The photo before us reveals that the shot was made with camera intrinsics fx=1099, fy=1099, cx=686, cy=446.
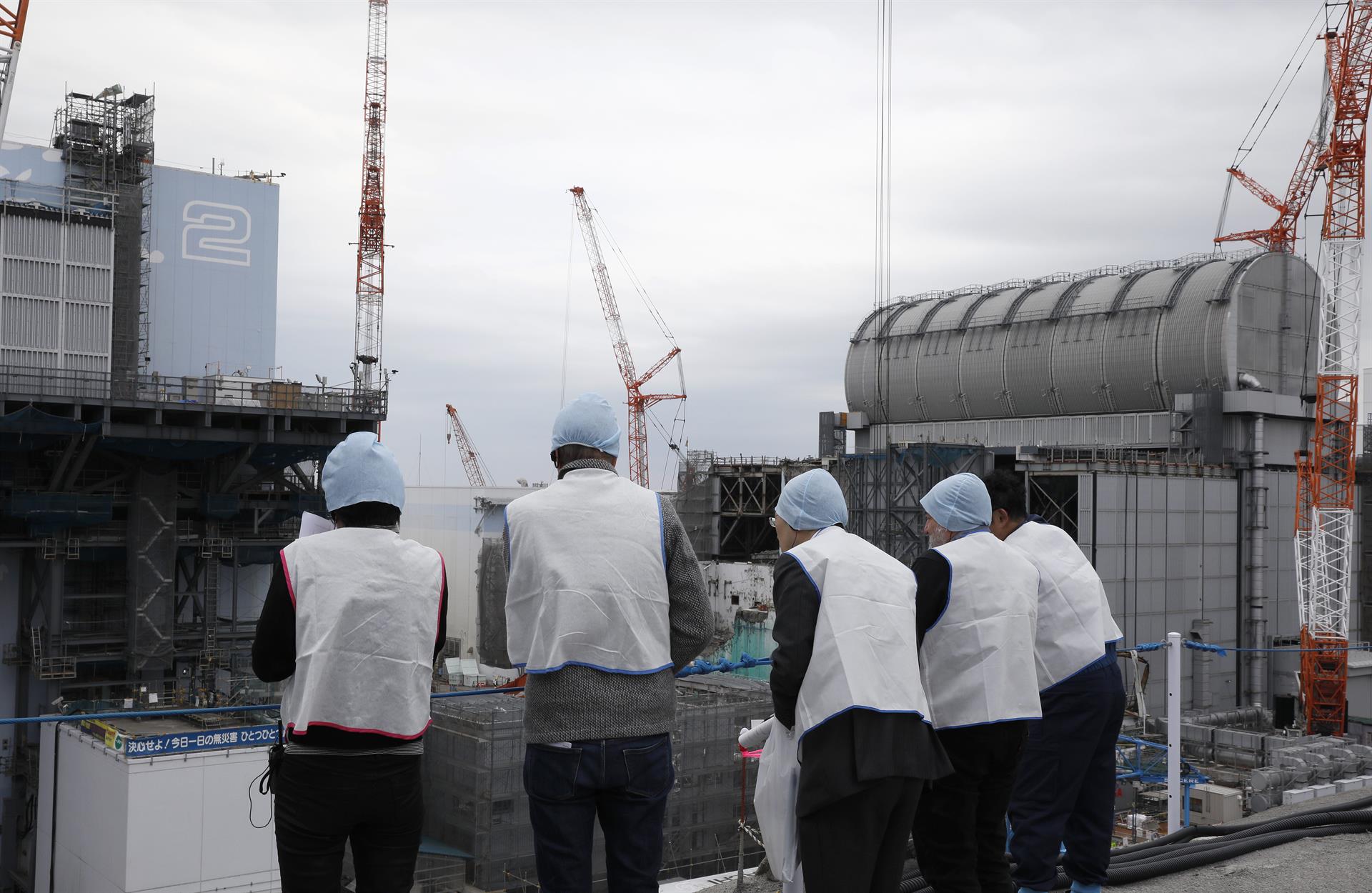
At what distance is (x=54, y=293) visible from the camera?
1421 inches

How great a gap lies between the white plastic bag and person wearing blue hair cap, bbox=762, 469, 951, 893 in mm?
39

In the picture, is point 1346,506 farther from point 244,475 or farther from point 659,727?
point 659,727

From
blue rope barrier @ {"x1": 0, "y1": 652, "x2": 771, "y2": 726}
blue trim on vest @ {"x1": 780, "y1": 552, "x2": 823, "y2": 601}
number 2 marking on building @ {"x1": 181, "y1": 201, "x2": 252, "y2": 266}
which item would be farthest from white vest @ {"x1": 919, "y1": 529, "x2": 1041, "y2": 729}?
number 2 marking on building @ {"x1": 181, "y1": 201, "x2": 252, "y2": 266}

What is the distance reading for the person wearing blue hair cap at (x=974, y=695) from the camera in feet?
16.8

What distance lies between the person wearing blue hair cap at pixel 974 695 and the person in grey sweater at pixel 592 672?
1407mm

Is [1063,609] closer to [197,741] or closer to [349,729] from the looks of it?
[349,729]

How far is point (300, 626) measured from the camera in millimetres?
4129

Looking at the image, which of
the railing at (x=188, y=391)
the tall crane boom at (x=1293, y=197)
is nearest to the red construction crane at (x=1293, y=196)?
the tall crane boom at (x=1293, y=197)

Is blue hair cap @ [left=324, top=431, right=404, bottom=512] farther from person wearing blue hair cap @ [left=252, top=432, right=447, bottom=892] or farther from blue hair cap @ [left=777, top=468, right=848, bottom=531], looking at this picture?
blue hair cap @ [left=777, top=468, right=848, bottom=531]

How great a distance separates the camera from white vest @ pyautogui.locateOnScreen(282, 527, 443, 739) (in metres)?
4.07

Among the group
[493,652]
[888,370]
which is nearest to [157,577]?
[493,652]

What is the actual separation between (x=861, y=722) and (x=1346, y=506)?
45813 millimetres

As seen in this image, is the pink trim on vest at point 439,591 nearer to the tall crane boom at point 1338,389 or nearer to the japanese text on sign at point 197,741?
the japanese text on sign at point 197,741

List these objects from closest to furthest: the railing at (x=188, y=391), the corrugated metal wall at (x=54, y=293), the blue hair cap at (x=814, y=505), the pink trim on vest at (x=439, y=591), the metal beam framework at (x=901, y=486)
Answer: the pink trim on vest at (x=439, y=591), the blue hair cap at (x=814, y=505), the railing at (x=188, y=391), the corrugated metal wall at (x=54, y=293), the metal beam framework at (x=901, y=486)
